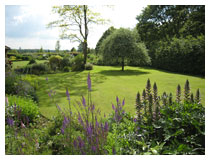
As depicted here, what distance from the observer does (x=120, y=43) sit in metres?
15.8

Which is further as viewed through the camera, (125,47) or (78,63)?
(78,63)

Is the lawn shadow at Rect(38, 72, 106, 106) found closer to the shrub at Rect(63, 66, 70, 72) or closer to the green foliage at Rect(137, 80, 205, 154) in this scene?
the green foliage at Rect(137, 80, 205, 154)

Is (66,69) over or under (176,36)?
under

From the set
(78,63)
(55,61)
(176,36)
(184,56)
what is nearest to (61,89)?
(78,63)

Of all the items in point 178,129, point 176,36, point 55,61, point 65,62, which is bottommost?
point 178,129

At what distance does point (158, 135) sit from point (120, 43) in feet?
46.0

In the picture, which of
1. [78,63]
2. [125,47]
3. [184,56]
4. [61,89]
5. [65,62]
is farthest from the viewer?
[65,62]

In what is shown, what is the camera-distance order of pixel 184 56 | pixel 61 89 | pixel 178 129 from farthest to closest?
pixel 184 56 → pixel 61 89 → pixel 178 129

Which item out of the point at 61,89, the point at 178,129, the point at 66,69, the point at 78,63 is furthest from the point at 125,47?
the point at 178,129

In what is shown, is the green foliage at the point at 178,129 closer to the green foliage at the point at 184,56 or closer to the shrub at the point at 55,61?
the green foliage at the point at 184,56

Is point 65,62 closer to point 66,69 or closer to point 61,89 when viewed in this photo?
point 66,69

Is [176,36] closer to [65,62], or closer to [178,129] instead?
[65,62]

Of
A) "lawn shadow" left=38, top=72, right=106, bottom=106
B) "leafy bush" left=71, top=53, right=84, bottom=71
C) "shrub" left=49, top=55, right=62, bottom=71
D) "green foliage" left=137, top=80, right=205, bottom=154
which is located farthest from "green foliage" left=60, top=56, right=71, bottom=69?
"green foliage" left=137, top=80, right=205, bottom=154
